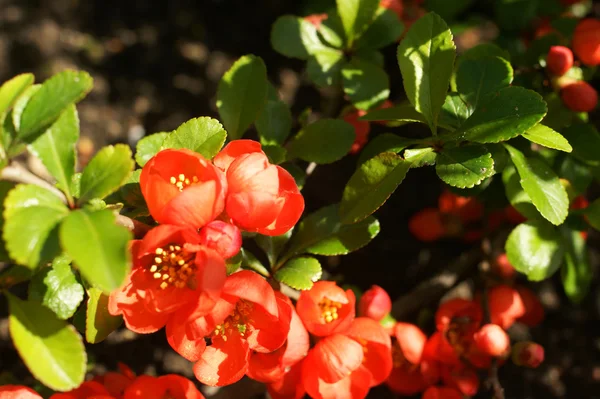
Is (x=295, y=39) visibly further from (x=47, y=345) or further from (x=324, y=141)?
(x=47, y=345)

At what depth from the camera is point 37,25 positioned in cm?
225

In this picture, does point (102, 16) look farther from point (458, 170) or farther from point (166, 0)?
point (458, 170)

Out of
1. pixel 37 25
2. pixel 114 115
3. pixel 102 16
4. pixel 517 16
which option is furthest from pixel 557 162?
pixel 37 25

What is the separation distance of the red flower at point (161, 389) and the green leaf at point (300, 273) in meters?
0.24

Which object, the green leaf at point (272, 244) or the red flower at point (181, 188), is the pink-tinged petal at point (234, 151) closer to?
the red flower at point (181, 188)

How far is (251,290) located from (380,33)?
73 centimetres

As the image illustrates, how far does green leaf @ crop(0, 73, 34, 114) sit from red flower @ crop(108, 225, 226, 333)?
25 cm

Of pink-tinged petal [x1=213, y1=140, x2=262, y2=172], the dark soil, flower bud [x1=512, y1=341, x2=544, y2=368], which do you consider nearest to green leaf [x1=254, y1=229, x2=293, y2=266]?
pink-tinged petal [x1=213, y1=140, x2=262, y2=172]

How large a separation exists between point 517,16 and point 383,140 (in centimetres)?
63

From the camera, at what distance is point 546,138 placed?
98cm

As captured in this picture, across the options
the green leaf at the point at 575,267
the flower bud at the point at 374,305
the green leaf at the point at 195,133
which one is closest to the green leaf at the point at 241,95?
the green leaf at the point at 195,133

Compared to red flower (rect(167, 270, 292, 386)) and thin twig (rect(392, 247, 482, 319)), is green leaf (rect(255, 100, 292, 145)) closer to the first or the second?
red flower (rect(167, 270, 292, 386))

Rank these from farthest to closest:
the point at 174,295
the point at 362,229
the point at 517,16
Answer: the point at 517,16
the point at 362,229
the point at 174,295

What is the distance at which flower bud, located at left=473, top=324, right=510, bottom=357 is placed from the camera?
1.24 metres
